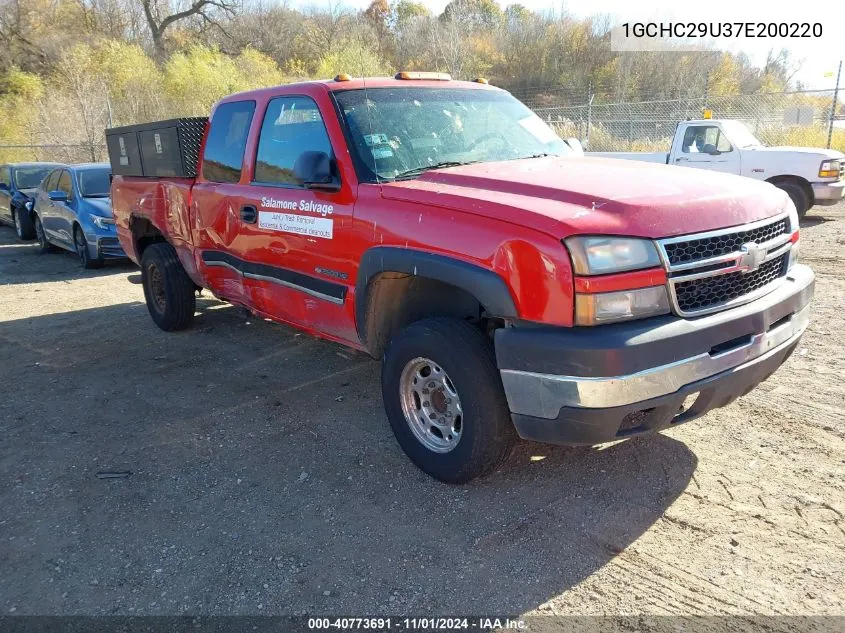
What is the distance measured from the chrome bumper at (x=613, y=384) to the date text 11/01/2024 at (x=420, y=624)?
0.82 metres

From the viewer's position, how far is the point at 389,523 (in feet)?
10.1

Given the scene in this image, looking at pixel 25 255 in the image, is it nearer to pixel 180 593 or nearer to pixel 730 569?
pixel 180 593

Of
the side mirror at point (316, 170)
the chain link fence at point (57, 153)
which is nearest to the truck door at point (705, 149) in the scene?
the side mirror at point (316, 170)

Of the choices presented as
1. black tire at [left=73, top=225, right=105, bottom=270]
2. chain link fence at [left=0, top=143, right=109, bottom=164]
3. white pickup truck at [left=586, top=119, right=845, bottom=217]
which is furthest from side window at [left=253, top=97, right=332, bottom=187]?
chain link fence at [left=0, top=143, right=109, bottom=164]

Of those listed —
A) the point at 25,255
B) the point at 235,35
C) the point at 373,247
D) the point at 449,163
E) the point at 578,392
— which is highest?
the point at 235,35

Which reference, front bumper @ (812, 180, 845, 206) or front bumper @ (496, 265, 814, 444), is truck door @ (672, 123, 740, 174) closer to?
front bumper @ (812, 180, 845, 206)

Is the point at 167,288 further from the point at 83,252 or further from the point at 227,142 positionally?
the point at 83,252

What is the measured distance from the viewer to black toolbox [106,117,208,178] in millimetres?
5309

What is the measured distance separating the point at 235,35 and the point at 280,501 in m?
47.0

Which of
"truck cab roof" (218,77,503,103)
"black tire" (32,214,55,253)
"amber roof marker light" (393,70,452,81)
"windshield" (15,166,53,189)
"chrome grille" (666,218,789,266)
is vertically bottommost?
"black tire" (32,214,55,253)

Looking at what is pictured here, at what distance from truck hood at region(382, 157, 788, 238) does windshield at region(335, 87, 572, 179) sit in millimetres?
218

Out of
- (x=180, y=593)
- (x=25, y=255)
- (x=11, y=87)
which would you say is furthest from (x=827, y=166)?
(x=11, y=87)

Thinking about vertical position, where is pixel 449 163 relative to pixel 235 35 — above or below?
below

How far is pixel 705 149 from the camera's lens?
11.5 meters
